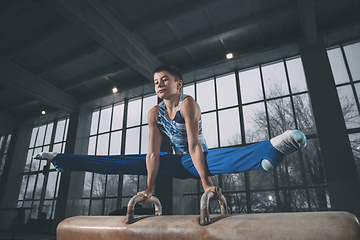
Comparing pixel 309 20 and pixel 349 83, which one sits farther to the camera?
pixel 349 83

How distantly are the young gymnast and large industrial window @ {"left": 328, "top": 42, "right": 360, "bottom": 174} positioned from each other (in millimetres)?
5482

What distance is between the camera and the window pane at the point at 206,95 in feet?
27.1

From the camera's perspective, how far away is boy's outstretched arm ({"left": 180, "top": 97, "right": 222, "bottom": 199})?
4.31 feet

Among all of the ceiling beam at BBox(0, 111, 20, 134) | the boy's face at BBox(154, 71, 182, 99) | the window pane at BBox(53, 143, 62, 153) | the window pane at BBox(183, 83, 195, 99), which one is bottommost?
the boy's face at BBox(154, 71, 182, 99)

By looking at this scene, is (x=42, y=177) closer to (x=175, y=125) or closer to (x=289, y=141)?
(x=175, y=125)

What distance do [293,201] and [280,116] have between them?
257cm

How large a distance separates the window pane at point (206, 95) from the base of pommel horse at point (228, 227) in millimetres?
7340

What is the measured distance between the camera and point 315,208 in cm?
591

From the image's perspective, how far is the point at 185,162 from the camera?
87.0 inches

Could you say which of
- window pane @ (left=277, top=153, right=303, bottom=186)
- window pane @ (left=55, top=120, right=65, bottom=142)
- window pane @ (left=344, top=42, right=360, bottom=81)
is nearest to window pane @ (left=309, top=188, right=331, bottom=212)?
window pane @ (left=277, top=153, right=303, bottom=186)

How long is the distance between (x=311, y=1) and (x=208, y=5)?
8.00 ft

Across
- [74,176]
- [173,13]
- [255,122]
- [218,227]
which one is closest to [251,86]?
[255,122]

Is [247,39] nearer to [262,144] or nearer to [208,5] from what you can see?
[208,5]

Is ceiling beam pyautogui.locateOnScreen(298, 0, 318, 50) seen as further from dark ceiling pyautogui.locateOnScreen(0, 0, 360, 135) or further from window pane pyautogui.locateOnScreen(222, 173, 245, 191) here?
window pane pyautogui.locateOnScreen(222, 173, 245, 191)
